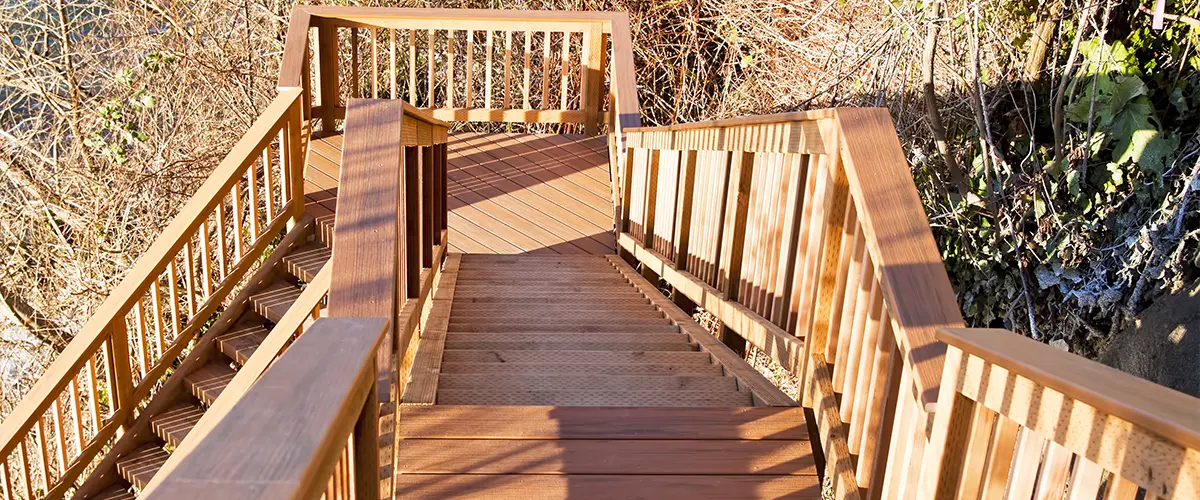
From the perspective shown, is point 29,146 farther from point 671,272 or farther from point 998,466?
point 998,466

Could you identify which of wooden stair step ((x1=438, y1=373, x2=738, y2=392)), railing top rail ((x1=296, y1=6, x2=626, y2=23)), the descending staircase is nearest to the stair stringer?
the descending staircase

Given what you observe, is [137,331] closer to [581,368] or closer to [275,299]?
[275,299]

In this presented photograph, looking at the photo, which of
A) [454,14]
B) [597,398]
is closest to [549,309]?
[597,398]

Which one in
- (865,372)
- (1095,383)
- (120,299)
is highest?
(1095,383)

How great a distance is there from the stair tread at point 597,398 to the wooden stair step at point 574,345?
2.01ft

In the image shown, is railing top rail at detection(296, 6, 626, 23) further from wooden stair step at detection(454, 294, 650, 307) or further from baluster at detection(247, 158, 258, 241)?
wooden stair step at detection(454, 294, 650, 307)

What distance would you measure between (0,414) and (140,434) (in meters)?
4.80

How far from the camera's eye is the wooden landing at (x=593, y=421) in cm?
241

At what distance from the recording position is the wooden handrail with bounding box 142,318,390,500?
896 mm

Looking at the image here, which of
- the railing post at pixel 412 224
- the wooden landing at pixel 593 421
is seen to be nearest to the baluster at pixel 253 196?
the railing post at pixel 412 224

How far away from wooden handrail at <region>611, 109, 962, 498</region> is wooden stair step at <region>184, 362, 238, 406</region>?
2.40m

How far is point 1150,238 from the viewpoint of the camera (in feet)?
12.2

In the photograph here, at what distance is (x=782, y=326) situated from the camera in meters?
3.06

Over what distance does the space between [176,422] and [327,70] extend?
3564 mm
